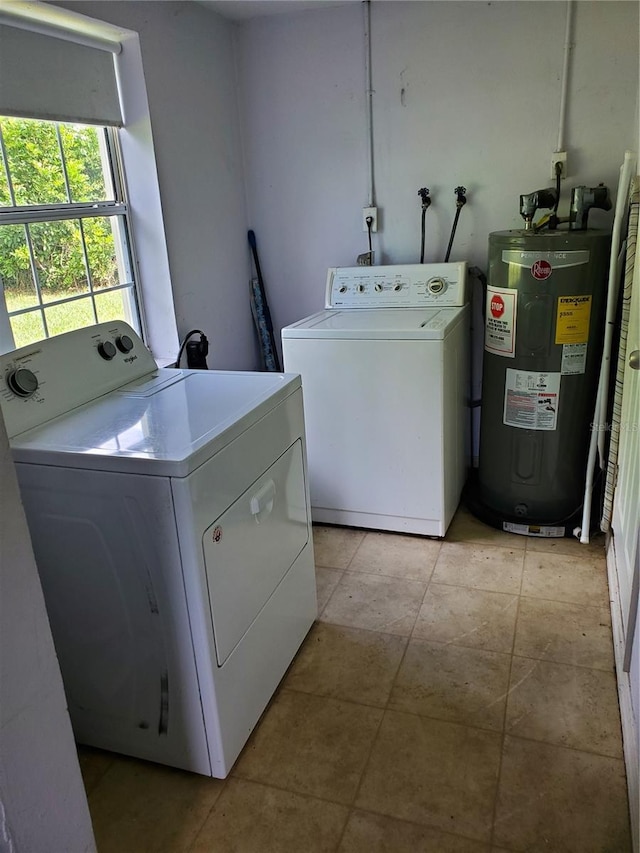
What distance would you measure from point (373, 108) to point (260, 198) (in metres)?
0.68

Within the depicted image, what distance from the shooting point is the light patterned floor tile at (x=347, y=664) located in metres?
1.88

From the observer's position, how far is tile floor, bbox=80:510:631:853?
1461mm

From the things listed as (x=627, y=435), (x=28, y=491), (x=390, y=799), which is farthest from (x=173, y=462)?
(x=627, y=435)

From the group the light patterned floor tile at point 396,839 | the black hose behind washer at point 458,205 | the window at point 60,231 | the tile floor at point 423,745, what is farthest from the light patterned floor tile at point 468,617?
the window at point 60,231

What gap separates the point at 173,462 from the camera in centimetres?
136

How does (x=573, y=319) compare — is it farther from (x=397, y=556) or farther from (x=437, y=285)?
(x=397, y=556)

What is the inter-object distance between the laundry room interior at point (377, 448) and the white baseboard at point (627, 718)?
1cm

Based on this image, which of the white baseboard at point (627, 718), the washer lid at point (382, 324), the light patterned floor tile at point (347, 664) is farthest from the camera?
the washer lid at point (382, 324)

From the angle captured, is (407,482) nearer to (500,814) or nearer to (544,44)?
(500,814)

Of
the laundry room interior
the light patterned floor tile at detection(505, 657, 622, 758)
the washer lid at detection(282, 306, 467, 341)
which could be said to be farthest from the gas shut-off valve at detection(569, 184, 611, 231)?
the light patterned floor tile at detection(505, 657, 622, 758)

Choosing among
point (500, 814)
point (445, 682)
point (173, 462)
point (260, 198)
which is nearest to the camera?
point (173, 462)

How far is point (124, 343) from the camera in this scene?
2047mm

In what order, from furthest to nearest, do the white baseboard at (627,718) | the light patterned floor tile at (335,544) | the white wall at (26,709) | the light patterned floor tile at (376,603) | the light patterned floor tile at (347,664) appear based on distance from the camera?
the light patterned floor tile at (335,544) < the light patterned floor tile at (376,603) < the light patterned floor tile at (347,664) < the white baseboard at (627,718) < the white wall at (26,709)

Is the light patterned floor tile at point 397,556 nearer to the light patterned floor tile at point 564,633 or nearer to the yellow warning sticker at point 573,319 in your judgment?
the light patterned floor tile at point 564,633
